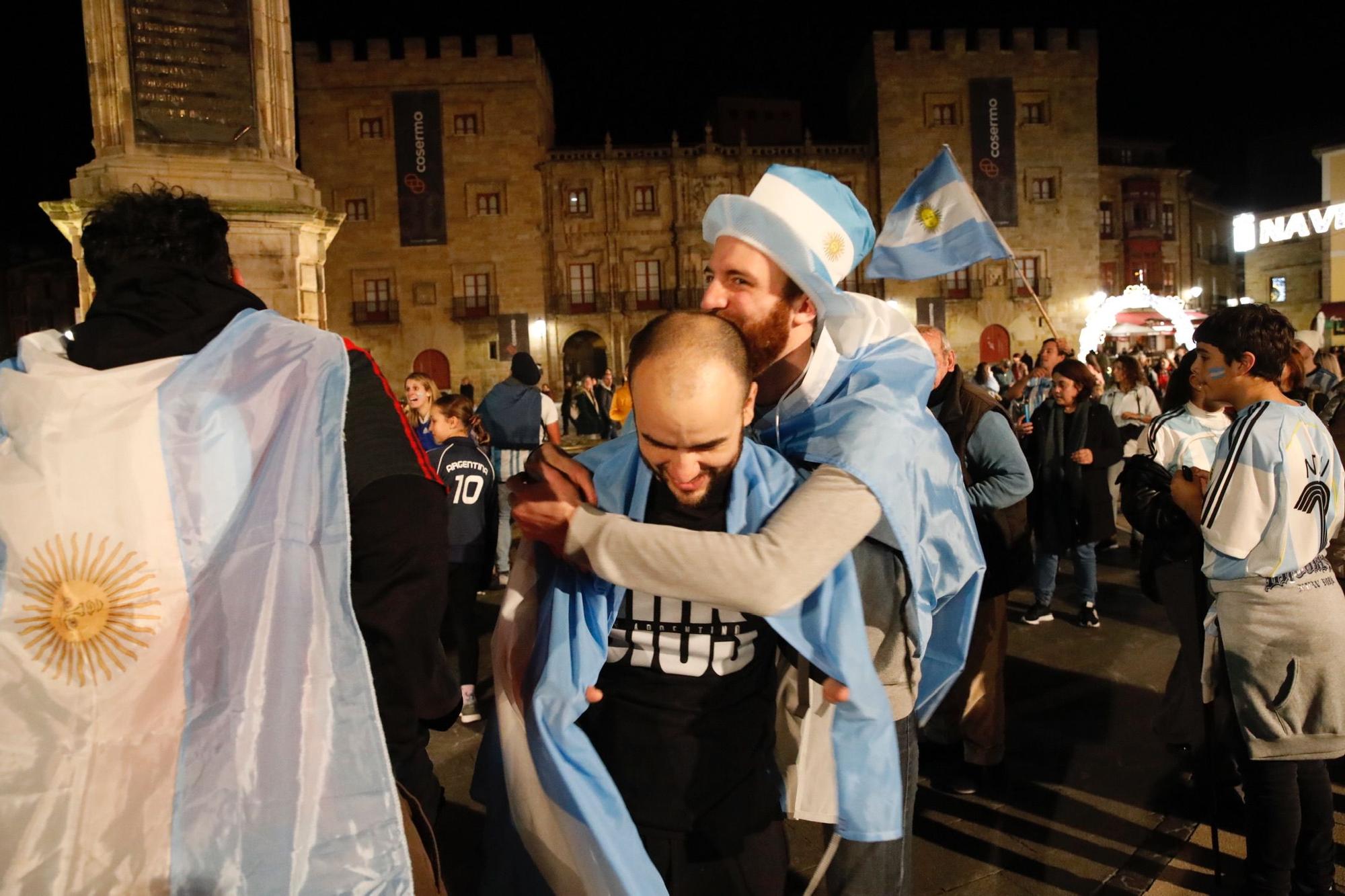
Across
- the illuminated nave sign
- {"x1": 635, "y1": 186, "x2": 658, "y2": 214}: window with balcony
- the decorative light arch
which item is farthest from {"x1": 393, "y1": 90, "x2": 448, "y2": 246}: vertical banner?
the illuminated nave sign

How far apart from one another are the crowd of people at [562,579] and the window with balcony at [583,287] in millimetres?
34574

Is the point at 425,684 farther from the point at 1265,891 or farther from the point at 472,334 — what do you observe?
the point at 472,334

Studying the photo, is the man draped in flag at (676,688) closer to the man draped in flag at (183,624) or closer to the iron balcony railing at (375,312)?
the man draped in flag at (183,624)

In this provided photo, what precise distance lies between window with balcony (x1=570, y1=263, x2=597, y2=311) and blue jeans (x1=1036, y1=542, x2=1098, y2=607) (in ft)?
101

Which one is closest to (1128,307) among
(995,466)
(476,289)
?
(995,466)

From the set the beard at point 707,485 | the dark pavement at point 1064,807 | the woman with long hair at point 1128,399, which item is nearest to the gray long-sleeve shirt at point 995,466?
the dark pavement at point 1064,807

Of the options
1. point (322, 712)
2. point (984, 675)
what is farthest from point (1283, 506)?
point (322, 712)

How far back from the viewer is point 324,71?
34875 mm

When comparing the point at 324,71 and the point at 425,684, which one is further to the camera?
the point at 324,71

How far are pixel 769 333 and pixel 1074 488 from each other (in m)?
5.11

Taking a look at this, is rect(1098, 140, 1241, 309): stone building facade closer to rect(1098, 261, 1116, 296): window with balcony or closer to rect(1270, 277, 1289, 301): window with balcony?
rect(1098, 261, 1116, 296): window with balcony

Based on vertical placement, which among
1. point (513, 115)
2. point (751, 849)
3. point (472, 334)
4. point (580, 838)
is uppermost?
point (513, 115)

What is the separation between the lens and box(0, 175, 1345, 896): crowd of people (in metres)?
1.39

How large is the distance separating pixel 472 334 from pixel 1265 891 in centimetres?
3416
